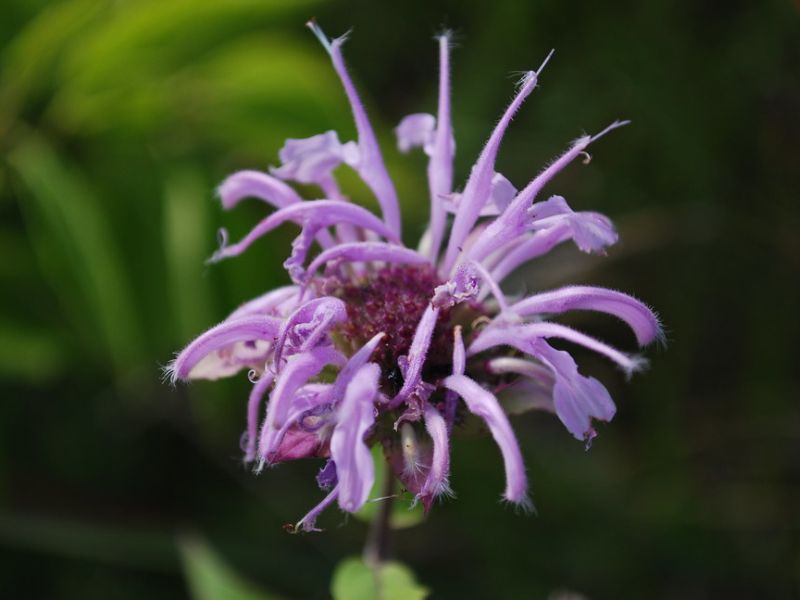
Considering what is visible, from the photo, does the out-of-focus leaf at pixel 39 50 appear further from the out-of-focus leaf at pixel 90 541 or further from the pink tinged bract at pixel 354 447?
the pink tinged bract at pixel 354 447

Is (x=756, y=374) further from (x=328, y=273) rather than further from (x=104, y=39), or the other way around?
(x=104, y=39)

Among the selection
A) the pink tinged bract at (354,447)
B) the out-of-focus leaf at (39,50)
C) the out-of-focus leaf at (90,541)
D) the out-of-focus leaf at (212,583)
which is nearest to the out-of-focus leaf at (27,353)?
the out-of-focus leaf at (90,541)

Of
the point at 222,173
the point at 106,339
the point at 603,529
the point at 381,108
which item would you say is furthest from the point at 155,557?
the point at 381,108

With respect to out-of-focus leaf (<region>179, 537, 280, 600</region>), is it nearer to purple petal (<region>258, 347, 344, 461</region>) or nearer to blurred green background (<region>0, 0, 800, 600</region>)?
blurred green background (<region>0, 0, 800, 600</region>)

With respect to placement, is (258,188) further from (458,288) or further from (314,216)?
(458,288)

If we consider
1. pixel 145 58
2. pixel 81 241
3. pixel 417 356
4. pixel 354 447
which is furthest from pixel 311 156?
pixel 145 58
